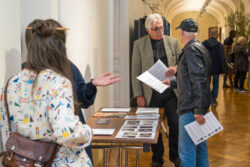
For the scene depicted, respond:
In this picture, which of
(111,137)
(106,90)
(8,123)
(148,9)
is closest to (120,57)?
(106,90)

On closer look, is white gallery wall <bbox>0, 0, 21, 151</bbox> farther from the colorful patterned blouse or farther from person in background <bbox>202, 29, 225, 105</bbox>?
person in background <bbox>202, 29, 225, 105</bbox>

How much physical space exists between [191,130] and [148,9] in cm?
685

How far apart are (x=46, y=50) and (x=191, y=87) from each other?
1.88 metres

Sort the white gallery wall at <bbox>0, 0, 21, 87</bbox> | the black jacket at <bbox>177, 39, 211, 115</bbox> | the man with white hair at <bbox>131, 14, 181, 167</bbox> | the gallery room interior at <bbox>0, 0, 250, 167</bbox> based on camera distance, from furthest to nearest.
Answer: the man with white hair at <bbox>131, 14, 181, 167</bbox> → the black jacket at <bbox>177, 39, 211, 115</bbox> → the gallery room interior at <bbox>0, 0, 250, 167</bbox> → the white gallery wall at <bbox>0, 0, 21, 87</bbox>

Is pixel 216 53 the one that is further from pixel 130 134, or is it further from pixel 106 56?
pixel 130 134

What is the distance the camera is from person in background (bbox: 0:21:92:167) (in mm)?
1621

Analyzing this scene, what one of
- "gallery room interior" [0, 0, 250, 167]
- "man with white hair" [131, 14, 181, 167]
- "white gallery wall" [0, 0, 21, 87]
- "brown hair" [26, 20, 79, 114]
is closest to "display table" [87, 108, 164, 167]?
"gallery room interior" [0, 0, 250, 167]

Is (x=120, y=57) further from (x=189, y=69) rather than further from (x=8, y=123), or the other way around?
(x=8, y=123)

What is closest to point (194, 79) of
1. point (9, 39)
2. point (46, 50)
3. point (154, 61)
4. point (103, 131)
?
point (103, 131)

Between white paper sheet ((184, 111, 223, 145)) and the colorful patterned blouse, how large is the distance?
173cm

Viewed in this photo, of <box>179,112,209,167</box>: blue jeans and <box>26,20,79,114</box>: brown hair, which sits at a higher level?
<box>26,20,79,114</box>: brown hair

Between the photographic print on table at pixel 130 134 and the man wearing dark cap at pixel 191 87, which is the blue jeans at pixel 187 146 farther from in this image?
the photographic print on table at pixel 130 134

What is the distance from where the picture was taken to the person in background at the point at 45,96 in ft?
5.32

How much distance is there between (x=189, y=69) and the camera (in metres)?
3.28
